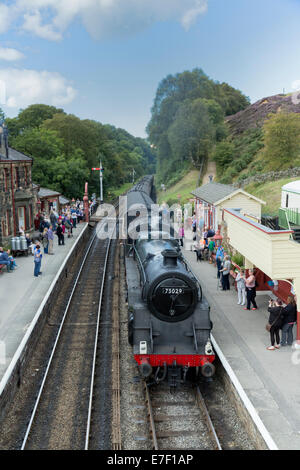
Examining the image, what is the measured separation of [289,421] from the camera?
7.71m

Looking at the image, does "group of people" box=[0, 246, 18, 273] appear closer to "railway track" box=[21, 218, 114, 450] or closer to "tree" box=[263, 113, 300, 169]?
"railway track" box=[21, 218, 114, 450]

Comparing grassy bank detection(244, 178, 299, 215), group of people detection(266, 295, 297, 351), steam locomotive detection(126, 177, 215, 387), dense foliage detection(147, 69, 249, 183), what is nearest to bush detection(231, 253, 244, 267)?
group of people detection(266, 295, 297, 351)

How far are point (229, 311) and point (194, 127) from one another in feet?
129

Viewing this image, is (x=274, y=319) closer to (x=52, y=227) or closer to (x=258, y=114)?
(x=52, y=227)

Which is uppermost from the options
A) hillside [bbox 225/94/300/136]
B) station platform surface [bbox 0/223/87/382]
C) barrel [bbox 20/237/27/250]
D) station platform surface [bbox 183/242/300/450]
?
hillside [bbox 225/94/300/136]

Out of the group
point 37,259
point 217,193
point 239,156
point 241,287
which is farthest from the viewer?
point 239,156

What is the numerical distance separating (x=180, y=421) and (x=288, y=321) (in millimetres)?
3879

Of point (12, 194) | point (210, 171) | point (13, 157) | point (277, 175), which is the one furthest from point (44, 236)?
point (210, 171)

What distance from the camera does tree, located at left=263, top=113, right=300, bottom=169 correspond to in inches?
1252

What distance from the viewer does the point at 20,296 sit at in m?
14.7

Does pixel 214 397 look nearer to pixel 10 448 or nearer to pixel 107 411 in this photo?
pixel 107 411

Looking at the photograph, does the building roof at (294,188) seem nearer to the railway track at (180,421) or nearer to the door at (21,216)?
the railway track at (180,421)

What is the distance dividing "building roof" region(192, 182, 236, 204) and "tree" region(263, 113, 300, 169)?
10.2 m
